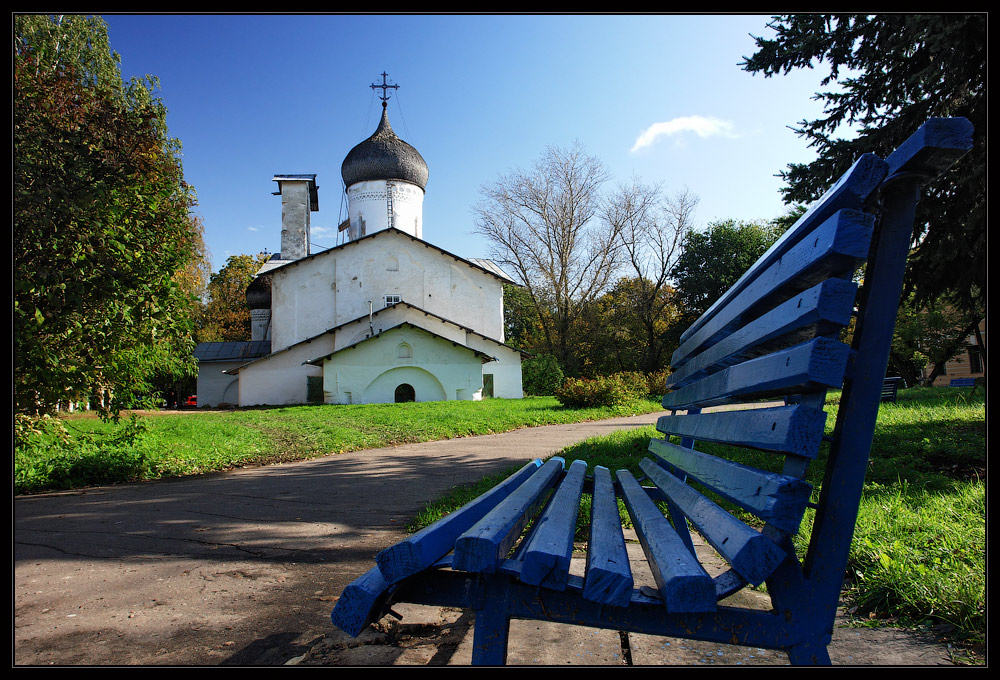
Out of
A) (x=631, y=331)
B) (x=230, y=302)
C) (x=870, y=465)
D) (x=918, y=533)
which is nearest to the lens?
(x=918, y=533)

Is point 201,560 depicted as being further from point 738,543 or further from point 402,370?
point 402,370

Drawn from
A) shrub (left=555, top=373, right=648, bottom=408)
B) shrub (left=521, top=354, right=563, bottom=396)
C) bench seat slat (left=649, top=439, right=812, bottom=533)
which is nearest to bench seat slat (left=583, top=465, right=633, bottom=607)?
bench seat slat (left=649, top=439, right=812, bottom=533)

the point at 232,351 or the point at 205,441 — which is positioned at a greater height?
the point at 232,351

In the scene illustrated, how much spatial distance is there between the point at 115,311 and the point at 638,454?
17.3ft

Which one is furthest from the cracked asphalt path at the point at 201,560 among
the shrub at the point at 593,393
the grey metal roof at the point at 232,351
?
the grey metal roof at the point at 232,351

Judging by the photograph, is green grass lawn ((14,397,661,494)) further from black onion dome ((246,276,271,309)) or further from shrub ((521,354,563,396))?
black onion dome ((246,276,271,309))

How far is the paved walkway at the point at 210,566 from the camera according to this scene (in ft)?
7.13

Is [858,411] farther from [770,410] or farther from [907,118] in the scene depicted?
[907,118]

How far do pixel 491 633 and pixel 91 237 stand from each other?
16.4ft

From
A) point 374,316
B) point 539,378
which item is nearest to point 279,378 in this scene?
point 374,316

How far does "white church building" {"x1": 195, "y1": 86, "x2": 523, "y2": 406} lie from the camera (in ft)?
78.5

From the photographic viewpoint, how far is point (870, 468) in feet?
16.4

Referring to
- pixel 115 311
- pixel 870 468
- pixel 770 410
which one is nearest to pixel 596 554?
pixel 770 410

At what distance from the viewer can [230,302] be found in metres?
42.6
